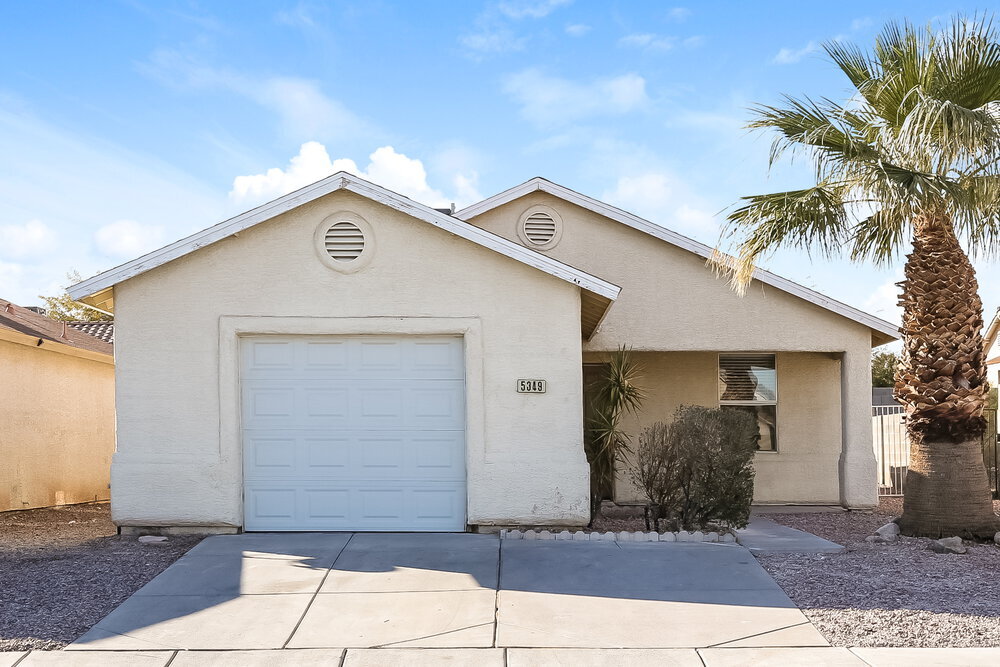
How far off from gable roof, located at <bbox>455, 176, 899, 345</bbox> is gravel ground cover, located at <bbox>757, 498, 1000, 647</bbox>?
3428mm

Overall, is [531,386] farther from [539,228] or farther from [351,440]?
[539,228]

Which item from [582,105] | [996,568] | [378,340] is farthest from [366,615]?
[582,105]

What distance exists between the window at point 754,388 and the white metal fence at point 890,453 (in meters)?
3.08

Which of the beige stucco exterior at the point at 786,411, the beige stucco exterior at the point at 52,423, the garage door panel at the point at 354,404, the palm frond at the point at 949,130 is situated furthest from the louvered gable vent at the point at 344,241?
the palm frond at the point at 949,130

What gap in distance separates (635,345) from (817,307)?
2624mm

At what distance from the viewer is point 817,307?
41.1 feet

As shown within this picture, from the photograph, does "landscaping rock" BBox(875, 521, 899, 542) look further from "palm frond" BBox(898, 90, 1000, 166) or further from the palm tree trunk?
"palm frond" BBox(898, 90, 1000, 166)

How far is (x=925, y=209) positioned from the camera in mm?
9594

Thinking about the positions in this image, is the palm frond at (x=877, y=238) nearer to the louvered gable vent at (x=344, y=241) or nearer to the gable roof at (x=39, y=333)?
the louvered gable vent at (x=344, y=241)

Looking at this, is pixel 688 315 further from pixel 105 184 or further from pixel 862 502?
pixel 105 184

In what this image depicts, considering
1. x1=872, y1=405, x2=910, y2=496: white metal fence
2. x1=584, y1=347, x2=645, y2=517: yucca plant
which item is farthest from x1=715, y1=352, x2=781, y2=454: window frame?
x1=872, y1=405, x2=910, y2=496: white metal fence

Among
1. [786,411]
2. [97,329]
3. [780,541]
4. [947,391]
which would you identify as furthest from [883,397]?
[97,329]

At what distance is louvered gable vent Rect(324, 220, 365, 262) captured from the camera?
9828 millimetres

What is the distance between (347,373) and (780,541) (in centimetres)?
515
